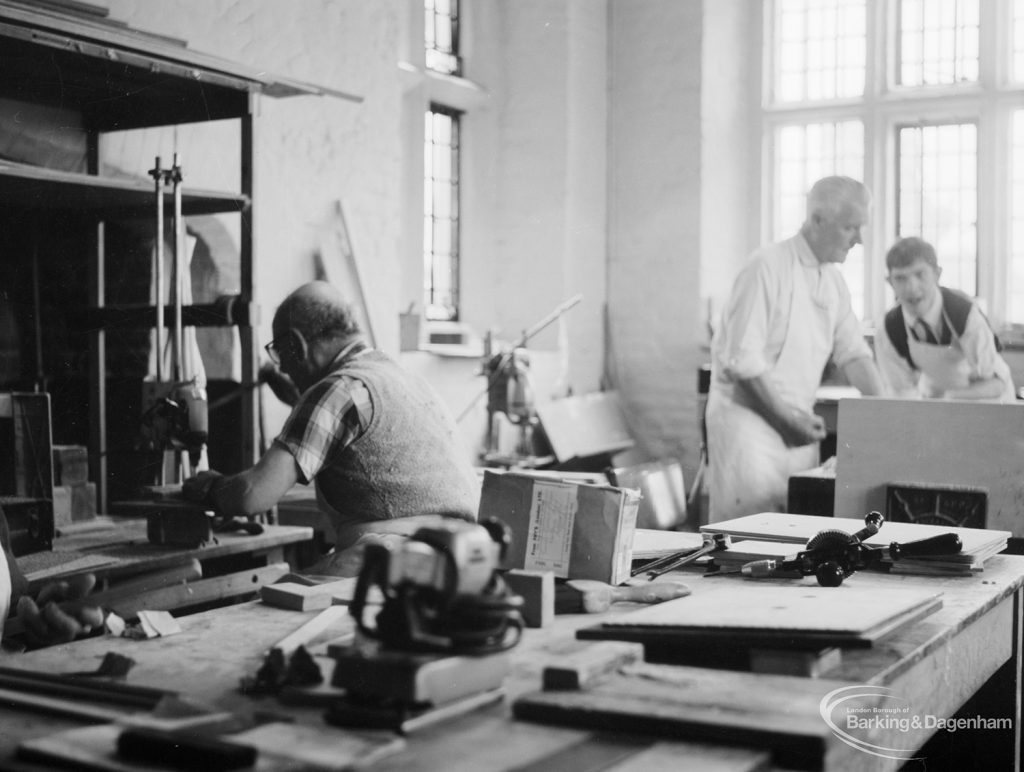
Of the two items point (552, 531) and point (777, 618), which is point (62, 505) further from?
point (777, 618)

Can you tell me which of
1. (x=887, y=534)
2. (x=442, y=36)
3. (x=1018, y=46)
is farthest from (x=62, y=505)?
(x=1018, y=46)

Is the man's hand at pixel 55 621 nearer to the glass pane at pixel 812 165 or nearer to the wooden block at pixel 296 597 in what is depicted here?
the wooden block at pixel 296 597

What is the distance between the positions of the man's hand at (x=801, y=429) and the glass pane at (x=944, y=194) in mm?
3074

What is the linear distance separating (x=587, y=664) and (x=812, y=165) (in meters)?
6.82

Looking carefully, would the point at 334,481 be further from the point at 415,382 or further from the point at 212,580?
the point at 212,580

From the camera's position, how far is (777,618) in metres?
1.54

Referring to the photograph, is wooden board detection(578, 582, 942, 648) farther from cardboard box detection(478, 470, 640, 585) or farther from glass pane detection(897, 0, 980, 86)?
glass pane detection(897, 0, 980, 86)

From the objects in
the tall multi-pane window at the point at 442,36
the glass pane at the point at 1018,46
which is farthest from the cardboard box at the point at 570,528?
the glass pane at the point at 1018,46

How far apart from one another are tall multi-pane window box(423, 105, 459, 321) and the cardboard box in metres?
4.79

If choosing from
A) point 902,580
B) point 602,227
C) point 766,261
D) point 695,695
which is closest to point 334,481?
point 902,580

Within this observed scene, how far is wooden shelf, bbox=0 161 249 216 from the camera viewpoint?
2990 millimetres

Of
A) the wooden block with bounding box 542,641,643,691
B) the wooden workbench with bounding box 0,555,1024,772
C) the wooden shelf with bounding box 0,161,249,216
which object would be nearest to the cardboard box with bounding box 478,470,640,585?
the wooden workbench with bounding box 0,555,1024,772

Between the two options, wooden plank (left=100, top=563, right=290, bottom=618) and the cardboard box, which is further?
wooden plank (left=100, top=563, right=290, bottom=618)

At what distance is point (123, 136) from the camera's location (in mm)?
4074
